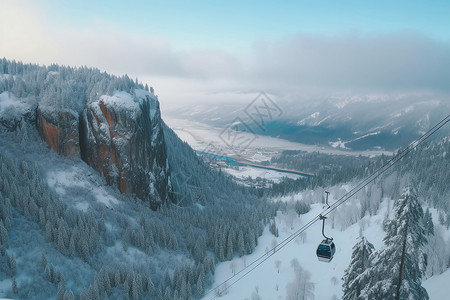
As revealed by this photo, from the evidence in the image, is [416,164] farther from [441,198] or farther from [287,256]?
[287,256]

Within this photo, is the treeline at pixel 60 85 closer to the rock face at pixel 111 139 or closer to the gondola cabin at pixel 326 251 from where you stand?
the rock face at pixel 111 139

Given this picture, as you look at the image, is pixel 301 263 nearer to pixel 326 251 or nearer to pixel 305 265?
pixel 305 265

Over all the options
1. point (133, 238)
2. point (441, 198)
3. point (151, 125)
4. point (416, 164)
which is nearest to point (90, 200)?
point (133, 238)

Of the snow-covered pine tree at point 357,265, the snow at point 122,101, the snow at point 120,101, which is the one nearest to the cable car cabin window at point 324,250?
the snow-covered pine tree at point 357,265

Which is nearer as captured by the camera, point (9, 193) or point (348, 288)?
point (348, 288)

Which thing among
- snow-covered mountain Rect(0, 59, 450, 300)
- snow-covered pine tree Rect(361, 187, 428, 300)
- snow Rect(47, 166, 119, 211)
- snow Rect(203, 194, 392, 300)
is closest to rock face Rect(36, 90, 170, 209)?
snow-covered mountain Rect(0, 59, 450, 300)

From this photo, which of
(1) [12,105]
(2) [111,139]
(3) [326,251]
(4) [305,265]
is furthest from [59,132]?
(3) [326,251]
